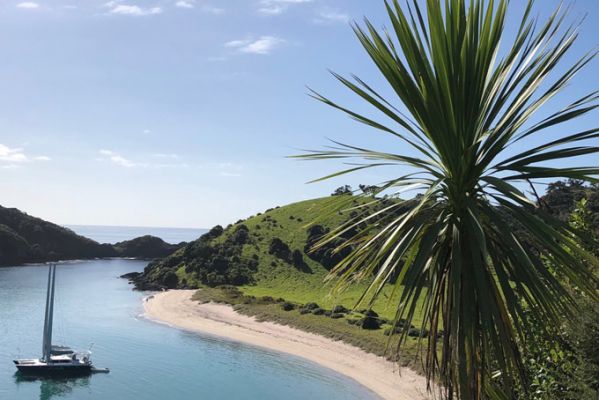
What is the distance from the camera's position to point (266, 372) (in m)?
49.0

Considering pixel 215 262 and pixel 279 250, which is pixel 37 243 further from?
pixel 279 250

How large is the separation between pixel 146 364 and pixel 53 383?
8877 mm

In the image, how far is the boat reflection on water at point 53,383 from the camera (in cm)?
4181

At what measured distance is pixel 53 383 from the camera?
44219 millimetres

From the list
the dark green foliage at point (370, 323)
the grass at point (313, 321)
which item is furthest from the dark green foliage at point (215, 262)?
the dark green foliage at point (370, 323)

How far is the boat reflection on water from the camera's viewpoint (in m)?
41.8

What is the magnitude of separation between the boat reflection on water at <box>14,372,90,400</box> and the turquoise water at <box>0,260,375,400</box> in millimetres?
82

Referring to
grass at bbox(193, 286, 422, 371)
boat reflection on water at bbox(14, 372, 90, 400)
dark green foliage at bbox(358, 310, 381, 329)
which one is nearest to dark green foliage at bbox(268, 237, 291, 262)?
grass at bbox(193, 286, 422, 371)

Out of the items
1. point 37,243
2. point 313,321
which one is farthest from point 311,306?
point 37,243

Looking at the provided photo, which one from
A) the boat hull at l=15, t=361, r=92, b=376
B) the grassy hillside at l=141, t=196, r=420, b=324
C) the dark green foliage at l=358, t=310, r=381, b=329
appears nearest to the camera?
the boat hull at l=15, t=361, r=92, b=376

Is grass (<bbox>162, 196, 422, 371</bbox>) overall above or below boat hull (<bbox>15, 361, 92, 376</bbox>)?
above

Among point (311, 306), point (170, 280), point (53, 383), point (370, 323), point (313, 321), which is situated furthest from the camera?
point (170, 280)

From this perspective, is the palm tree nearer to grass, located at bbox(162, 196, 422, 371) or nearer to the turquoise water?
grass, located at bbox(162, 196, 422, 371)

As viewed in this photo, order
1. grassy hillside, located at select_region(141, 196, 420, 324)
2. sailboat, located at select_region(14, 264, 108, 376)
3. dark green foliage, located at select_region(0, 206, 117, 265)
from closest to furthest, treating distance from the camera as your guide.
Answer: sailboat, located at select_region(14, 264, 108, 376) → grassy hillside, located at select_region(141, 196, 420, 324) → dark green foliage, located at select_region(0, 206, 117, 265)
